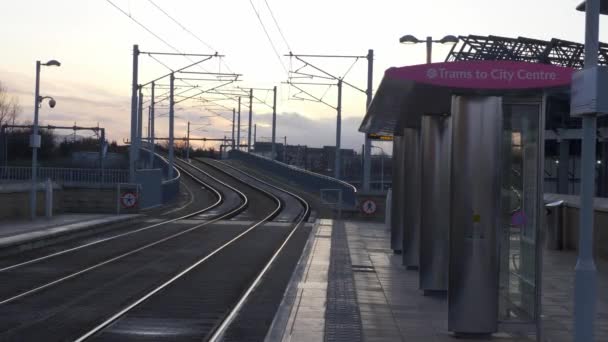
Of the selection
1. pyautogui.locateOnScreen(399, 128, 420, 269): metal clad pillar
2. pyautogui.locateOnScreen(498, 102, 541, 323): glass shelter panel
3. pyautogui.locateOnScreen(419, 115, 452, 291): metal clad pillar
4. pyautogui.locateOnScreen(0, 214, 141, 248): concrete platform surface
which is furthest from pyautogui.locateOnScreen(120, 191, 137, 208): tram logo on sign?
pyautogui.locateOnScreen(498, 102, 541, 323): glass shelter panel

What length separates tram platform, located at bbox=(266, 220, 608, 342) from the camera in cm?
1170

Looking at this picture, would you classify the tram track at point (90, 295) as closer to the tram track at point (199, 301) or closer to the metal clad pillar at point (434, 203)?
the tram track at point (199, 301)

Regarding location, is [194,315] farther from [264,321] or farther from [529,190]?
[529,190]

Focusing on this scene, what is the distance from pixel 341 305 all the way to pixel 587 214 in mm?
6673

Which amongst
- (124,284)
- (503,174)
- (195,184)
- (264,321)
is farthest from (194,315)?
(195,184)

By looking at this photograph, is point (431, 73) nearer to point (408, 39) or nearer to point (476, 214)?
point (476, 214)

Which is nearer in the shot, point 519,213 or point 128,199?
point 519,213

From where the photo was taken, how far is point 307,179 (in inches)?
2451

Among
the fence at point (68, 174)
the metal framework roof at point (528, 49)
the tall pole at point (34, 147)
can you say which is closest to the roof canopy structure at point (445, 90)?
the metal framework roof at point (528, 49)

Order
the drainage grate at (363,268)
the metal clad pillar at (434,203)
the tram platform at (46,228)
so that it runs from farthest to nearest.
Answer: the tram platform at (46,228) < the drainage grate at (363,268) < the metal clad pillar at (434,203)

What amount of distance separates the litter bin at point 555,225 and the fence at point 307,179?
19992 mm

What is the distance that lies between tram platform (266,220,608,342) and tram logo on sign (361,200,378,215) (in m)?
16.5

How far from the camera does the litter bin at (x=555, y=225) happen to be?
25562 millimetres

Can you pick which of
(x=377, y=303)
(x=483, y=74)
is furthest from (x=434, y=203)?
(x=483, y=74)
